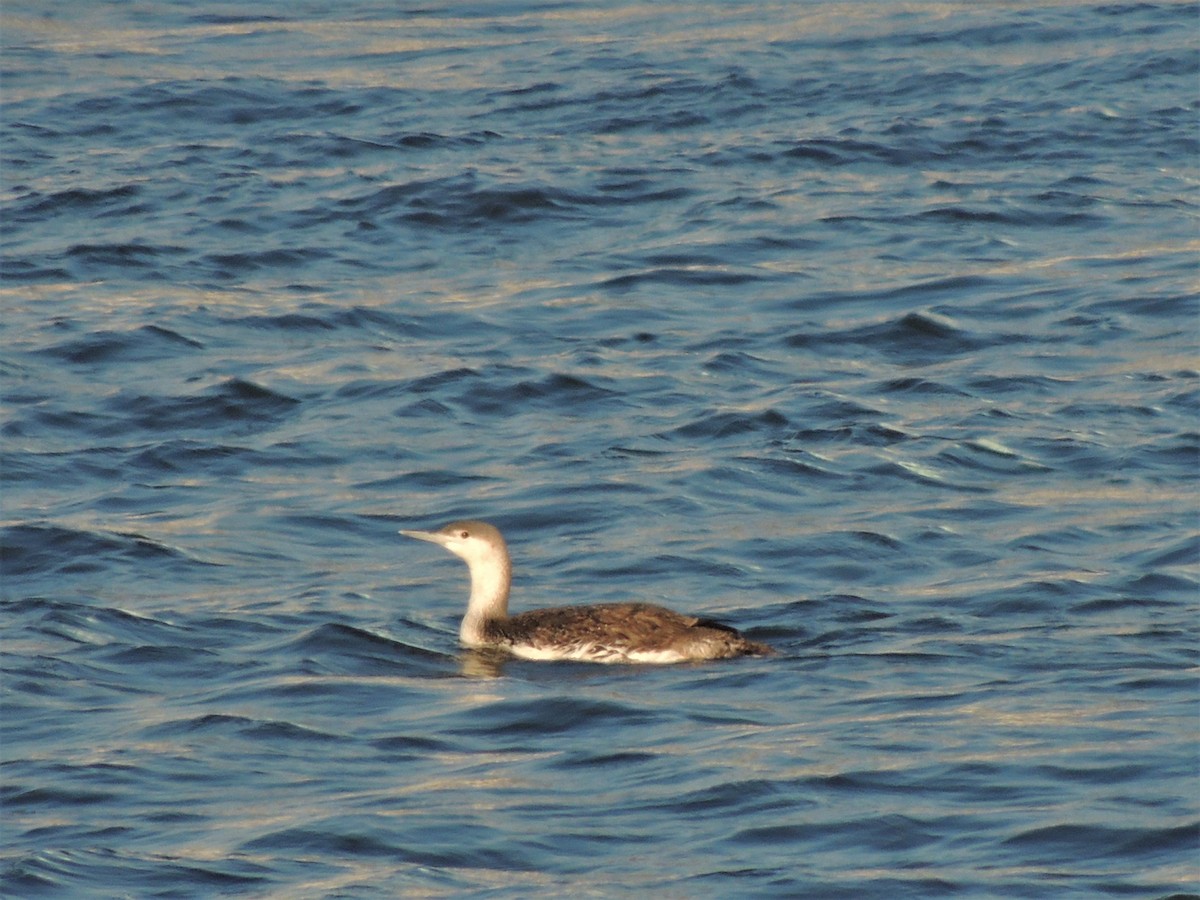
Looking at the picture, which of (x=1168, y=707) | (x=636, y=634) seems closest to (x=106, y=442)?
(x=636, y=634)

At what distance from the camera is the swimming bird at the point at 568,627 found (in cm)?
1182

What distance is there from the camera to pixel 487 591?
12781mm

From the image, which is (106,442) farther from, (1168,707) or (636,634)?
(1168,707)

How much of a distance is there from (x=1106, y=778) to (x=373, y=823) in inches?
118

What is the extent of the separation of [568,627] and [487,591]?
0.70 m

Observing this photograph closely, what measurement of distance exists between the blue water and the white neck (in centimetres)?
34

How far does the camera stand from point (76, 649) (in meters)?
12.1

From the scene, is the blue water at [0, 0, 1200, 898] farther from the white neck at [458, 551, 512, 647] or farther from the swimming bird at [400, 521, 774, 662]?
the white neck at [458, 551, 512, 647]

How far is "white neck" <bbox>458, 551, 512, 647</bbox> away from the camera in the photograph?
1270 centimetres

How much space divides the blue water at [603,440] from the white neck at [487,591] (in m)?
0.34

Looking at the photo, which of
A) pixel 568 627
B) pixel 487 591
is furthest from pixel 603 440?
pixel 568 627

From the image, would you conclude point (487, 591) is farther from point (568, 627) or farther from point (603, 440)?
point (603, 440)

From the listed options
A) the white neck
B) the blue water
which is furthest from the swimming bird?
the blue water

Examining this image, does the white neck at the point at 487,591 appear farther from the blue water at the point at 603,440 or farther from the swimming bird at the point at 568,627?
the blue water at the point at 603,440
